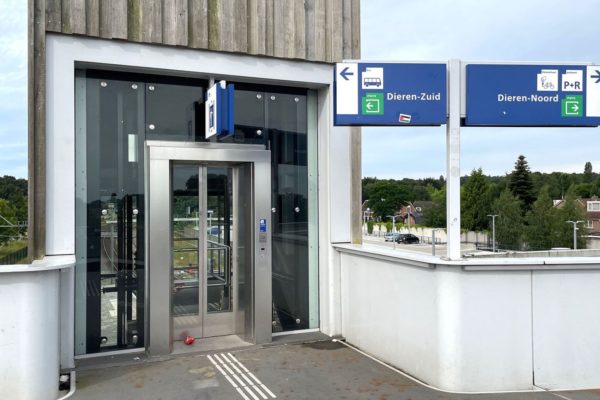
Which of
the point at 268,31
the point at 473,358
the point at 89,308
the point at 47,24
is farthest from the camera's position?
the point at 268,31

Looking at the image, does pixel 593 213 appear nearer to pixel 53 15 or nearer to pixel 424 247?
pixel 424 247

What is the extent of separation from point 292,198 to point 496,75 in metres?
3.01

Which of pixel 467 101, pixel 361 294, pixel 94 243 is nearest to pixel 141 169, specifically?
pixel 94 243

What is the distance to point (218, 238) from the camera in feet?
21.9

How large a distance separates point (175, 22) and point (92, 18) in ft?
2.94

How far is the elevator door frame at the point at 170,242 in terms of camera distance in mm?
5781

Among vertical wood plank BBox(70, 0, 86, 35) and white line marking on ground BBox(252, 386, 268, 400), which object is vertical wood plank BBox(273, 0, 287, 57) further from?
white line marking on ground BBox(252, 386, 268, 400)

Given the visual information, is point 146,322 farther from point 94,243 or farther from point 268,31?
point 268,31

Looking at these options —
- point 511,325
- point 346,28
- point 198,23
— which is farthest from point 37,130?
point 511,325

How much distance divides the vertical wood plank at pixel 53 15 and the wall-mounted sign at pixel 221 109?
1.71 meters

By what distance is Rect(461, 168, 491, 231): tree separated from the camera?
2650 inches

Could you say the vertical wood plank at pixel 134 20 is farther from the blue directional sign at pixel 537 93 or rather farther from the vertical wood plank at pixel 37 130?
the blue directional sign at pixel 537 93

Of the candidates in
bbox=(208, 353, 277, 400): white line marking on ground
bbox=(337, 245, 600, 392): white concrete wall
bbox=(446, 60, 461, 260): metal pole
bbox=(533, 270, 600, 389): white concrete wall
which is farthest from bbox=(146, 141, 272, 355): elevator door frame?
bbox=(533, 270, 600, 389): white concrete wall

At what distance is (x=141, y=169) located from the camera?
19.8 feet
